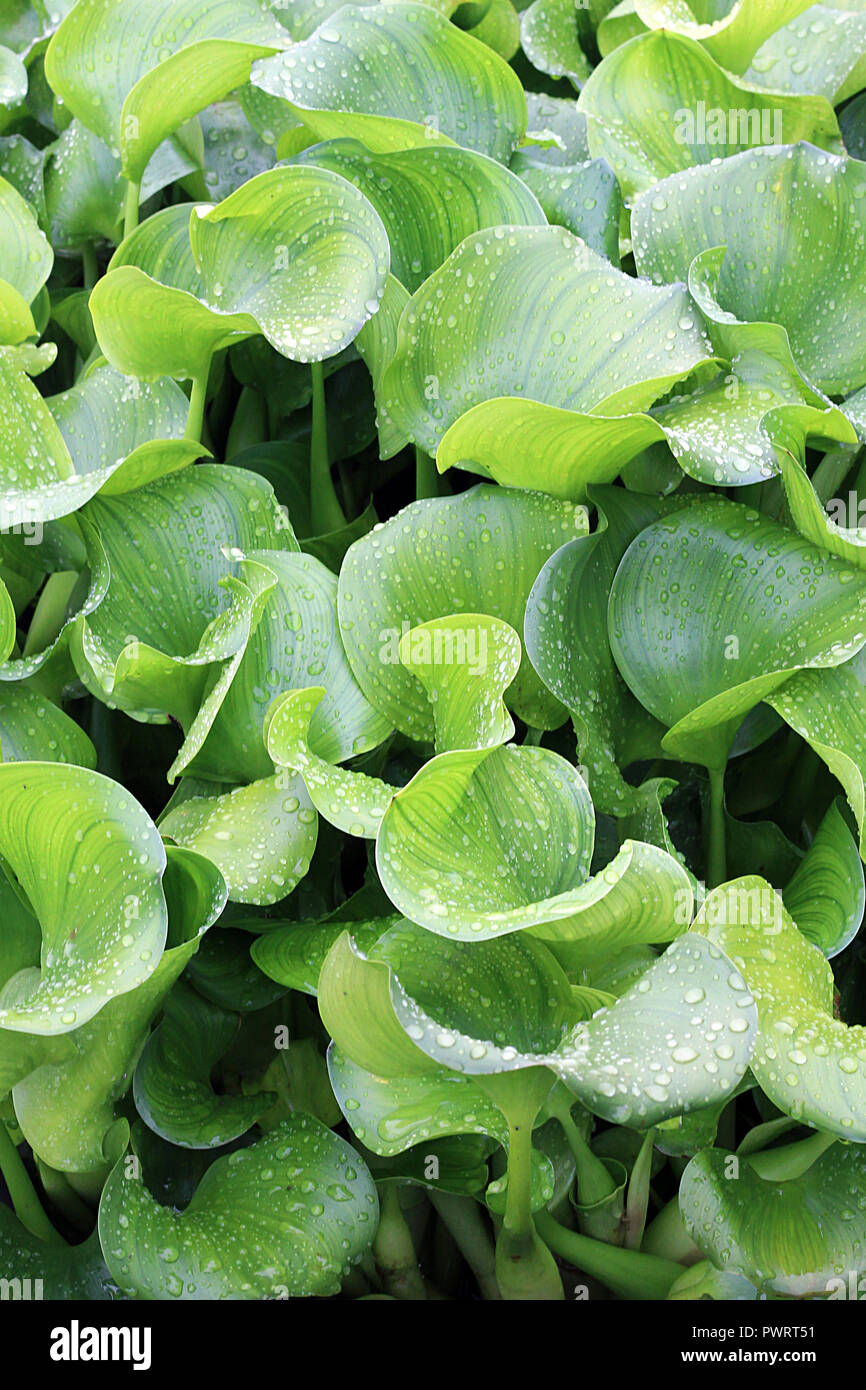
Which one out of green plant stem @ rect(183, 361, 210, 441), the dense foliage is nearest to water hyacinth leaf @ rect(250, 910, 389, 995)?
the dense foliage

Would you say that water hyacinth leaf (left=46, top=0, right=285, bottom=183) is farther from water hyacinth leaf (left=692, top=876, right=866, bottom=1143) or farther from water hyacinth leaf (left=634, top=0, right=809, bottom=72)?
water hyacinth leaf (left=692, top=876, right=866, bottom=1143)

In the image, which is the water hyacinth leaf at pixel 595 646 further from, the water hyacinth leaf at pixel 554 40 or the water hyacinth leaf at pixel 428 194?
the water hyacinth leaf at pixel 554 40

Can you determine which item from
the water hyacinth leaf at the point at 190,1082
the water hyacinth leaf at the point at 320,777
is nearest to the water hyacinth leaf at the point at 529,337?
the water hyacinth leaf at the point at 320,777

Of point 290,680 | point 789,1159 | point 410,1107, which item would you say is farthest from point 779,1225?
point 290,680

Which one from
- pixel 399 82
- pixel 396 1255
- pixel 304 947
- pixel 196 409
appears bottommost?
pixel 396 1255

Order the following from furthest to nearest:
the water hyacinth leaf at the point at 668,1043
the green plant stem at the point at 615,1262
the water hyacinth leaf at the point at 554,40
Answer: the water hyacinth leaf at the point at 554,40
the green plant stem at the point at 615,1262
the water hyacinth leaf at the point at 668,1043

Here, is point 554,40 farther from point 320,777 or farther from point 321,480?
point 320,777

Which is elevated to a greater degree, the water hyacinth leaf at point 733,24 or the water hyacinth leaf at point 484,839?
the water hyacinth leaf at point 733,24
